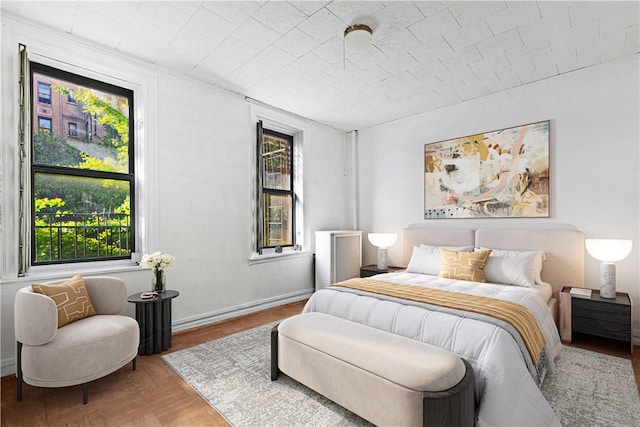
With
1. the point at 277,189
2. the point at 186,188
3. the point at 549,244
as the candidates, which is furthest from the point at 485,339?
the point at 277,189

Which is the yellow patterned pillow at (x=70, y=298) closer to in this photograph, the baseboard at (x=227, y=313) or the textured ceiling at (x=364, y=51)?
the baseboard at (x=227, y=313)

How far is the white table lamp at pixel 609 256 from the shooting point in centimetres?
282

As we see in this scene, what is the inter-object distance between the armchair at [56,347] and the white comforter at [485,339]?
1.54 m

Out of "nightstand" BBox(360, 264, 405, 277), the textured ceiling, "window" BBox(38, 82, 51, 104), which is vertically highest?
the textured ceiling

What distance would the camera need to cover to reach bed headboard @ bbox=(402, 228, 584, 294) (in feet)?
10.6

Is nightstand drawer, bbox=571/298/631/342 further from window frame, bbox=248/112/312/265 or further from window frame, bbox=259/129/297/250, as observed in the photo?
window frame, bbox=259/129/297/250

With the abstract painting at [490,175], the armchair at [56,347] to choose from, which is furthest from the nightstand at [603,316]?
the armchair at [56,347]

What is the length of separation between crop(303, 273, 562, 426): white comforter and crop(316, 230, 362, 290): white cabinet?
5.85ft

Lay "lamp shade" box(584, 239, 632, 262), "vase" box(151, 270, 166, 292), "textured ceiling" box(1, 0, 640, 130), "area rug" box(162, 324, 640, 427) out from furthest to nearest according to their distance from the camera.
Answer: "vase" box(151, 270, 166, 292)
"lamp shade" box(584, 239, 632, 262)
"textured ceiling" box(1, 0, 640, 130)
"area rug" box(162, 324, 640, 427)

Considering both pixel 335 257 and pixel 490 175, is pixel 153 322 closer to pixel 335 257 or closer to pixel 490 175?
pixel 335 257

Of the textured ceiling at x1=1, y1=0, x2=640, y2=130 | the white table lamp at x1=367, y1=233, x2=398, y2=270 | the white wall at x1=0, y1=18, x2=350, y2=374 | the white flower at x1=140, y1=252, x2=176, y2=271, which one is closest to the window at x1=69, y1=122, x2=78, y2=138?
the white wall at x1=0, y1=18, x2=350, y2=374

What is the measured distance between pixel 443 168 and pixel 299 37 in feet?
8.60

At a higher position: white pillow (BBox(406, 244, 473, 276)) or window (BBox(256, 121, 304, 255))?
window (BBox(256, 121, 304, 255))

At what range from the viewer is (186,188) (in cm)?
344
